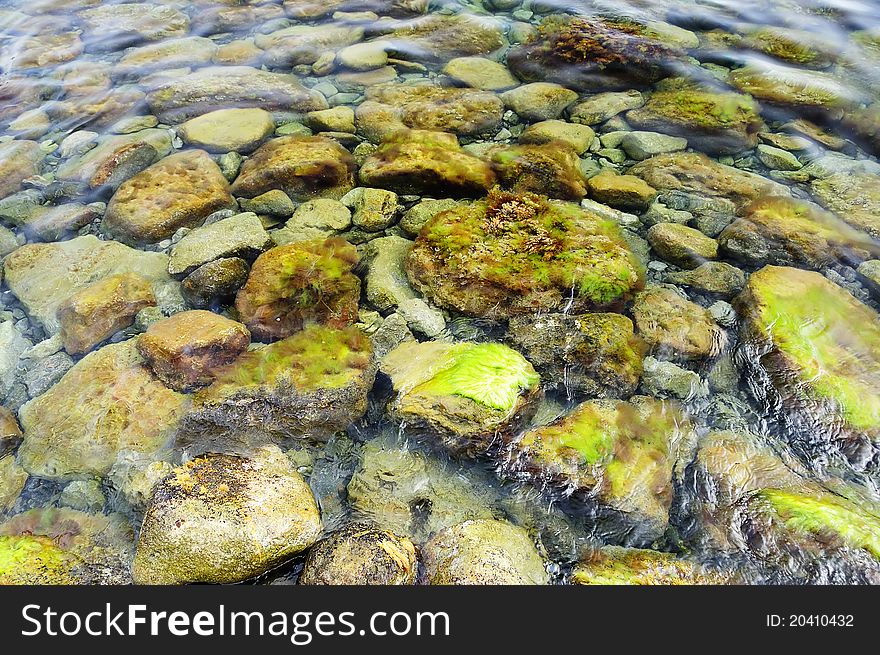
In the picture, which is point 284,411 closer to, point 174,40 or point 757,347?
point 757,347

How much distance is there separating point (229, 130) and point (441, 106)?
223cm

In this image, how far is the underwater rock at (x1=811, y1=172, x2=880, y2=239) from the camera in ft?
15.9

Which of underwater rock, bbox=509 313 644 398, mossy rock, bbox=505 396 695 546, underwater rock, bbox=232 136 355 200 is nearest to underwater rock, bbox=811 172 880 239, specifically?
underwater rock, bbox=509 313 644 398

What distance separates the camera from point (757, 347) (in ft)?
12.9

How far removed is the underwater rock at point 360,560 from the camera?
2.90 meters

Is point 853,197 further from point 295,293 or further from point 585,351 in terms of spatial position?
point 295,293

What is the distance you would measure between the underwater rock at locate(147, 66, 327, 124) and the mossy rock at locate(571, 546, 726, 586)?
5377 millimetres

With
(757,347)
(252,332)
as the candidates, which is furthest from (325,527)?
(757,347)

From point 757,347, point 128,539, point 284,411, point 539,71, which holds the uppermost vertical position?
point 539,71

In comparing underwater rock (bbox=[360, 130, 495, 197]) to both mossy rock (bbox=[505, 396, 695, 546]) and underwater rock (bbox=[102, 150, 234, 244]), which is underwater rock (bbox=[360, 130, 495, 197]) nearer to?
underwater rock (bbox=[102, 150, 234, 244])

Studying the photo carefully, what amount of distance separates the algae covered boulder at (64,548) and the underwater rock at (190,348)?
96 centimetres

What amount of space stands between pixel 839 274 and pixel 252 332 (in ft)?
14.7

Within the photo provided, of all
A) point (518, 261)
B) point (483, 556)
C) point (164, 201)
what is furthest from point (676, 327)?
point (164, 201)

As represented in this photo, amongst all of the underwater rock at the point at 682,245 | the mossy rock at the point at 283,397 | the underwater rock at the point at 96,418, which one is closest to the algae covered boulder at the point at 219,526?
the mossy rock at the point at 283,397
